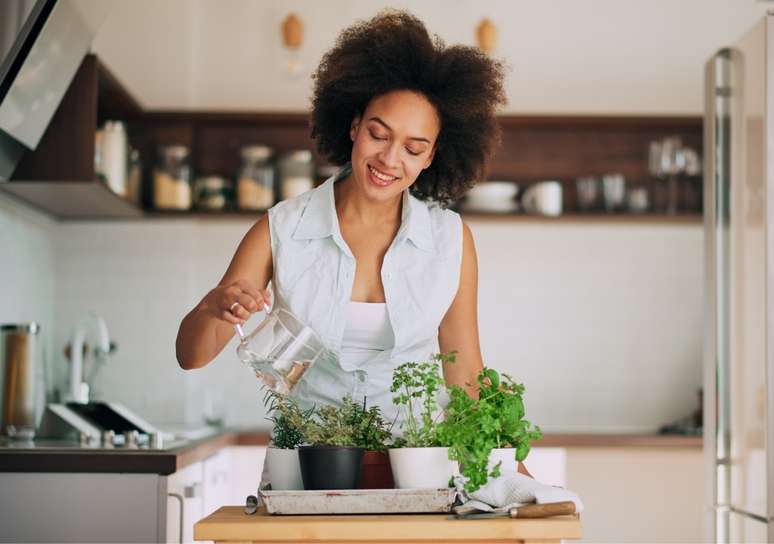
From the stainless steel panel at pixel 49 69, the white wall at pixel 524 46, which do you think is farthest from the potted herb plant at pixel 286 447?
the white wall at pixel 524 46

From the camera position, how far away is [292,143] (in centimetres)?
452

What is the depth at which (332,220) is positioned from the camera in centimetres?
206

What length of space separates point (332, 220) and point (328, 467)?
65cm

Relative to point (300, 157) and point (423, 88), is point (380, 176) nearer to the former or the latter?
point (423, 88)

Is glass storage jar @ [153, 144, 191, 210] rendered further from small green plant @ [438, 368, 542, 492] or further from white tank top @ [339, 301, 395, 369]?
small green plant @ [438, 368, 542, 492]

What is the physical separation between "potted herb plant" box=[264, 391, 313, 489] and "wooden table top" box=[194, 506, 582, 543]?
14 cm

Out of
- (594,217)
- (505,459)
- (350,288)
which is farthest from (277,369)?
(594,217)

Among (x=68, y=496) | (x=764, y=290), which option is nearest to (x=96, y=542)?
(x=68, y=496)

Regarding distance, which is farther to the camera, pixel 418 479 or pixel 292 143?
pixel 292 143

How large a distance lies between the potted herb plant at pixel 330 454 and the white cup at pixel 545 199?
113 inches

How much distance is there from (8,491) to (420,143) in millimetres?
1387

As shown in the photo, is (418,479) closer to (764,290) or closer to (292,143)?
(764,290)

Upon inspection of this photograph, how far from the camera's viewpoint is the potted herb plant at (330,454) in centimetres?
152

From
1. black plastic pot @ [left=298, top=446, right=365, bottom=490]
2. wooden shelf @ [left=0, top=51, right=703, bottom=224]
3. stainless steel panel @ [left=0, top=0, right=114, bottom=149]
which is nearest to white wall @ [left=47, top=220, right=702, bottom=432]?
wooden shelf @ [left=0, top=51, right=703, bottom=224]
